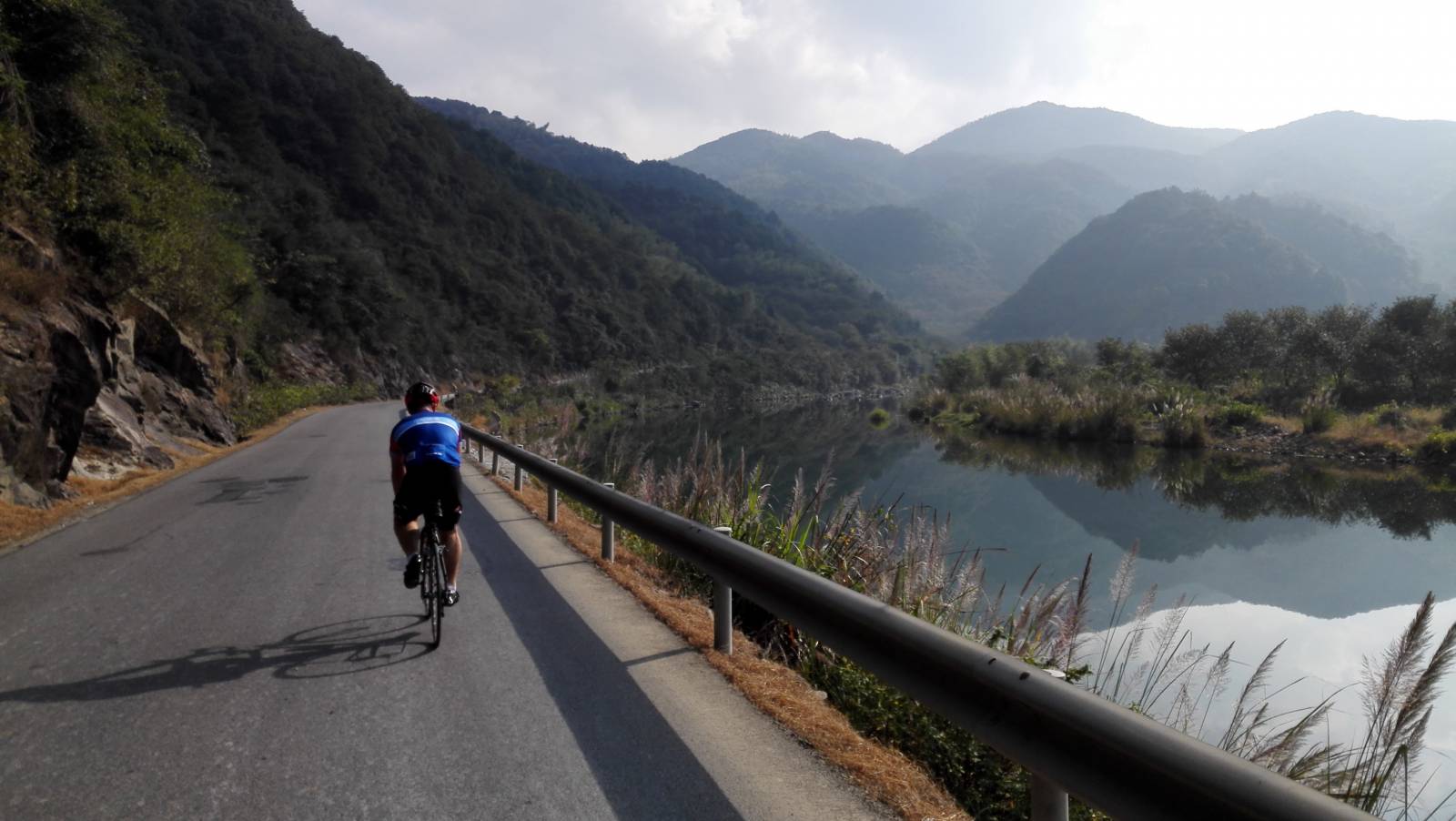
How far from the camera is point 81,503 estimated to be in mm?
10852

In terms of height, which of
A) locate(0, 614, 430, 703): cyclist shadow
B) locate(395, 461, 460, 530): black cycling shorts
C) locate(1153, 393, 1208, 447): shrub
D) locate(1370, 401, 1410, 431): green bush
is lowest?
locate(1153, 393, 1208, 447): shrub

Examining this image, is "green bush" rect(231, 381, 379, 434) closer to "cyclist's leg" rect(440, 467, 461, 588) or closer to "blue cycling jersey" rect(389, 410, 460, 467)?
"blue cycling jersey" rect(389, 410, 460, 467)

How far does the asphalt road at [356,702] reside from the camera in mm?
3152

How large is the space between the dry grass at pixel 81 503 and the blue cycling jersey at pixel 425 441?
5428 mm

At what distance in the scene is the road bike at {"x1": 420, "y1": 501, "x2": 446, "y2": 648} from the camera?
502cm

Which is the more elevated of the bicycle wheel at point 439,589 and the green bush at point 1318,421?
the bicycle wheel at point 439,589

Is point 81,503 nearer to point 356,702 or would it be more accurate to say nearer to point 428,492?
point 428,492

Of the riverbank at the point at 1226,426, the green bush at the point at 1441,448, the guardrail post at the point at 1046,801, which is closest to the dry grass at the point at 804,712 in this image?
the guardrail post at the point at 1046,801

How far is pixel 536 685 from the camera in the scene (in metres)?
4.34

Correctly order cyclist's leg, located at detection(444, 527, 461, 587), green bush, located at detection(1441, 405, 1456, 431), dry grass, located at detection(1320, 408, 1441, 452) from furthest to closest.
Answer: green bush, located at detection(1441, 405, 1456, 431) < dry grass, located at detection(1320, 408, 1441, 452) < cyclist's leg, located at detection(444, 527, 461, 587)

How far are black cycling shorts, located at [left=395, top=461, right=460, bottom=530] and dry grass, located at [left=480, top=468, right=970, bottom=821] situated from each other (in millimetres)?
1601

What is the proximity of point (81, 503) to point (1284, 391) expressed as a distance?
129ft

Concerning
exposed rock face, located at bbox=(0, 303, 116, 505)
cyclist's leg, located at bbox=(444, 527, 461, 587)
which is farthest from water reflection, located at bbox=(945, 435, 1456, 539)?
exposed rock face, located at bbox=(0, 303, 116, 505)

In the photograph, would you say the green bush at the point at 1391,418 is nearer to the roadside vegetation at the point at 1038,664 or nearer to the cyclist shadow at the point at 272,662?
the roadside vegetation at the point at 1038,664
